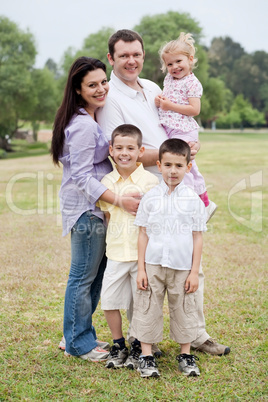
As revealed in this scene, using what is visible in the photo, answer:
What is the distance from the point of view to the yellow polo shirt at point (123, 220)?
3.09 metres

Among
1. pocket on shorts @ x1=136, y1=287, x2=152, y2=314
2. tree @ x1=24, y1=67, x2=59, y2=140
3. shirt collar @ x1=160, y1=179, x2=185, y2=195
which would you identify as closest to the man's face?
shirt collar @ x1=160, y1=179, x2=185, y2=195

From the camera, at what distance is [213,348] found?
3434 mm

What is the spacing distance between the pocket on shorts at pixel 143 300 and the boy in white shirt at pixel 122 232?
95mm

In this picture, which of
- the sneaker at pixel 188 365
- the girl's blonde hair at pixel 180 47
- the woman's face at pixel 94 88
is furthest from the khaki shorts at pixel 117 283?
the girl's blonde hair at pixel 180 47

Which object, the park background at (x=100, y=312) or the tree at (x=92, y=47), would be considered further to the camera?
the tree at (x=92, y=47)

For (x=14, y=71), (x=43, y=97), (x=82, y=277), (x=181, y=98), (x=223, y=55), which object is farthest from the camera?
(x=223, y=55)

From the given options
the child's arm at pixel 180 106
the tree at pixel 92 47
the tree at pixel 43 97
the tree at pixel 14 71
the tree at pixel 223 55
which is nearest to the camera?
the child's arm at pixel 180 106

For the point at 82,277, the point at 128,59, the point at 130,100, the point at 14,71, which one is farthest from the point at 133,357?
the point at 14,71

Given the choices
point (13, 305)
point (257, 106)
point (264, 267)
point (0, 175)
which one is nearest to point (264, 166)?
point (0, 175)

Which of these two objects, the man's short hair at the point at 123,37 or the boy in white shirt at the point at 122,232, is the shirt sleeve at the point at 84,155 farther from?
the man's short hair at the point at 123,37

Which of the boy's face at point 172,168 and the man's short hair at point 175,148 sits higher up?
the man's short hair at point 175,148

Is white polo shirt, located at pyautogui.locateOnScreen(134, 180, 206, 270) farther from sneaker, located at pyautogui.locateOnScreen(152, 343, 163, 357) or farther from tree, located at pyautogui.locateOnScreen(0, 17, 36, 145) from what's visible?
tree, located at pyautogui.locateOnScreen(0, 17, 36, 145)

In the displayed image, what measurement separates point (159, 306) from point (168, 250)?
391 millimetres

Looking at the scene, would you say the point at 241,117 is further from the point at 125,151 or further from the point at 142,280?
the point at 142,280
